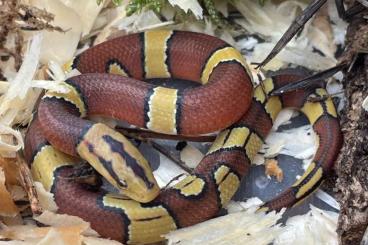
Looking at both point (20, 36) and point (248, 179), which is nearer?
A: point (248, 179)

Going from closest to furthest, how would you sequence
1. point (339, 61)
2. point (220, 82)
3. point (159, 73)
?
point (220, 82), point (339, 61), point (159, 73)

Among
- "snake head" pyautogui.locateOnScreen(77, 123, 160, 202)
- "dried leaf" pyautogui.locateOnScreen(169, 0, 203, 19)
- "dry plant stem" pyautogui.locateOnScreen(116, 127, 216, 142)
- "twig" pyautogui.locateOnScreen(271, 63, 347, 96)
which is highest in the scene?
"dried leaf" pyautogui.locateOnScreen(169, 0, 203, 19)

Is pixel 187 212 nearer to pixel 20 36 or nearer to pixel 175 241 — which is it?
pixel 175 241

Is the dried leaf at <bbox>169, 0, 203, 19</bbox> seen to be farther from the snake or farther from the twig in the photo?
the twig

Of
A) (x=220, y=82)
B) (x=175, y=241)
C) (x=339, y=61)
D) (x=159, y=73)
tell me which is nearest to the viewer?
(x=175, y=241)

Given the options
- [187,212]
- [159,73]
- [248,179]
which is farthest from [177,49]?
[187,212]

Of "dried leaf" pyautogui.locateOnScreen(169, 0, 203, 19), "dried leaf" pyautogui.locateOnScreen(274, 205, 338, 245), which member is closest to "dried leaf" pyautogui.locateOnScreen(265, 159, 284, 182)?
"dried leaf" pyautogui.locateOnScreen(274, 205, 338, 245)

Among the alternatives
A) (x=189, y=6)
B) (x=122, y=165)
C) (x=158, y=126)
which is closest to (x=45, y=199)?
(x=122, y=165)
